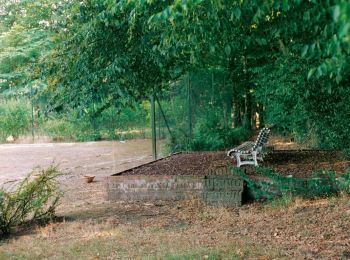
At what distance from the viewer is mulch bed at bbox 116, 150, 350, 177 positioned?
10492mm

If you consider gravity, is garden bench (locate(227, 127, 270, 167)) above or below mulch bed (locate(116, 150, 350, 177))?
above

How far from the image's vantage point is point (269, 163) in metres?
11.7

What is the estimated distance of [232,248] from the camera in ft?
19.6

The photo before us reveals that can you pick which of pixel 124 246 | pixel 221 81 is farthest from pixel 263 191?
pixel 221 81

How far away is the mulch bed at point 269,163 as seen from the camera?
10.5 metres

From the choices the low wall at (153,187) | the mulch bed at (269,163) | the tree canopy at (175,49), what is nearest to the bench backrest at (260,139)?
the mulch bed at (269,163)

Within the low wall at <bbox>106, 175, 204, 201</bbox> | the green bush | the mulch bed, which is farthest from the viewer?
the green bush

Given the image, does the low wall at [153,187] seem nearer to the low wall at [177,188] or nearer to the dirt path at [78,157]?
the low wall at [177,188]

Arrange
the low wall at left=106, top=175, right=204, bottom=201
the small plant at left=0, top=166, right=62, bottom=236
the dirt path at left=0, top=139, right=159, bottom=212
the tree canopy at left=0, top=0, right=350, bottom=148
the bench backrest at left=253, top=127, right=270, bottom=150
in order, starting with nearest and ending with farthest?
the tree canopy at left=0, top=0, right=350, bottom=148 → the small plant at left=0, top=166, right=62, bottom=236 → the low wall at left=106, top=175, right=204, bottom=201 → the bench backrest at left=253, top=127, right=270, bottom=150 → the dirt path at left=0, top=139, right=159, bottom=212

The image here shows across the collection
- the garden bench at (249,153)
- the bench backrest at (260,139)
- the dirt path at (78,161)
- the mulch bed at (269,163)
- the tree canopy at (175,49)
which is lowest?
the dirt path at (78,161)

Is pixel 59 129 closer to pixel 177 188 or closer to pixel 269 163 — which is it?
pixel 269 163

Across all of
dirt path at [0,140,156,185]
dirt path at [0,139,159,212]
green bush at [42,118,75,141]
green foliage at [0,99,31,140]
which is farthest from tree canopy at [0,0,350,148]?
green foliage at [0,99,31,140]

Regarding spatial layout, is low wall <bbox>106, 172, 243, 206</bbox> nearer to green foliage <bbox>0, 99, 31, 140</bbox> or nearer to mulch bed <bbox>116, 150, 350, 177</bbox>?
mulch bed <bbox>116, 150, 350, 177</bbox>

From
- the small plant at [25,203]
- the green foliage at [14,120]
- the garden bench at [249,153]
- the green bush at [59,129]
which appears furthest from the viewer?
the green foliage at [14,120]
